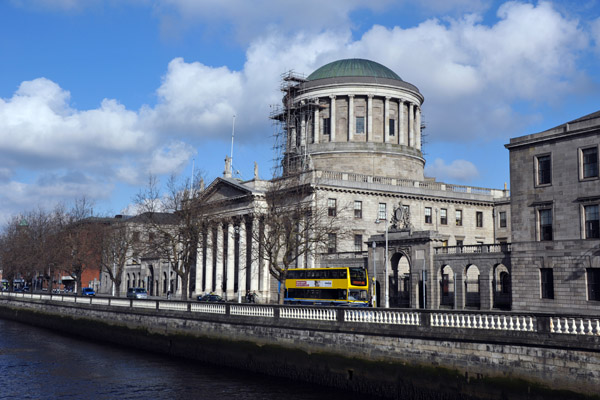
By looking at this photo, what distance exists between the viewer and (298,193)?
61.9m

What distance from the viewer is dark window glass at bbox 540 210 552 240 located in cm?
4256

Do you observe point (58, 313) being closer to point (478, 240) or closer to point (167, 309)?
point (167, 309)

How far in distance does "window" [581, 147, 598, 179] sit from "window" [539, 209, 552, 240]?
11.3 ft

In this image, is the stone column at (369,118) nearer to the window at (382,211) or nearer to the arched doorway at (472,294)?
the window at (382,211)

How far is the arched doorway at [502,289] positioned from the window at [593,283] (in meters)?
9.62

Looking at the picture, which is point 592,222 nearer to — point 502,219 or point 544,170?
point 544,170

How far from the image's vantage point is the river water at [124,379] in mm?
26406

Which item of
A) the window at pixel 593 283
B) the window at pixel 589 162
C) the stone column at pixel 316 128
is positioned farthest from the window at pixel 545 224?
the stone column at pixel 316 128

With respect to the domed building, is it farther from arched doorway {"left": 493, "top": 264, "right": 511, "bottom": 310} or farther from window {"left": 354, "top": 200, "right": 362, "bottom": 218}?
arched doorway {"left": 493, "top": 264, "right": 511, "bottom": 310}

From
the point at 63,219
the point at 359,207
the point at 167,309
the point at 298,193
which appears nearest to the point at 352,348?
the point at 167,309

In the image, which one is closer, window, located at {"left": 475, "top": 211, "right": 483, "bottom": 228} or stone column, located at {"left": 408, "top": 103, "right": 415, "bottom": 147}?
window, located at {"left": 475, "top": 211, "right": 483, "bottom": 228}

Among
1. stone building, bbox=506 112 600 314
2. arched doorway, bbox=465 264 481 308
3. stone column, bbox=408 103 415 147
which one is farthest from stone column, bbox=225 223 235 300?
stone building, bbox=506 112 600 314

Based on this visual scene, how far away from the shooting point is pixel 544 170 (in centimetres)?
4319

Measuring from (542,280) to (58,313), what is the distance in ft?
130
